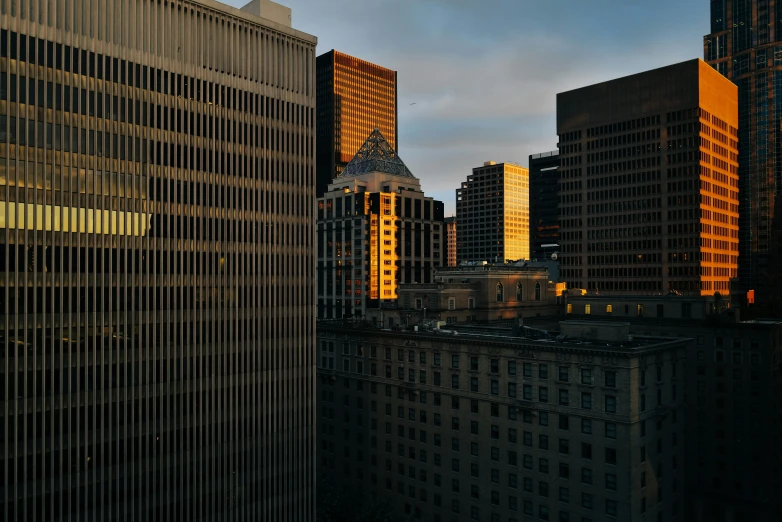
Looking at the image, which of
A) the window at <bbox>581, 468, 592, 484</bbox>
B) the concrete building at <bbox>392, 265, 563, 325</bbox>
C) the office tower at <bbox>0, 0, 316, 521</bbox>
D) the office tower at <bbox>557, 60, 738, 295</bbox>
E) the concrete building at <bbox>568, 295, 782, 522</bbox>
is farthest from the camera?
the office tower at <bbox>557, 60, 738, 295</bbox>

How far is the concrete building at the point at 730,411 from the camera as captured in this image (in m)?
114

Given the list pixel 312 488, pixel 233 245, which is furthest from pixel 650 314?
pixel 233 245

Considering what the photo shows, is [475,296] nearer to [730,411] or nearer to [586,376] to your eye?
[586,376]

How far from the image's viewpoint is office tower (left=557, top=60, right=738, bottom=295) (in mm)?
166375

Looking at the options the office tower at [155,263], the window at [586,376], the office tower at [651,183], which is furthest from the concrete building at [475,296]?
the office tower at [651,183]

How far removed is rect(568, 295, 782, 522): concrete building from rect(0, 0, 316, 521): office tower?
73.8 m

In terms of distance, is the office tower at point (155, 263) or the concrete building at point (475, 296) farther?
the concrete building at point (475, 296)

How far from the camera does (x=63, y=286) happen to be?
66.0m

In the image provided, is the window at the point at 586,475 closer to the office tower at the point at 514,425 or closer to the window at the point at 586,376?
the office tower at the point at 514,425

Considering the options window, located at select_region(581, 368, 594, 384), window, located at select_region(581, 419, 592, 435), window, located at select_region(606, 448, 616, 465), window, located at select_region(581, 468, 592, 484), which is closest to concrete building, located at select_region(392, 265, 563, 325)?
window, located at select_region(581, 368, 594, 384)

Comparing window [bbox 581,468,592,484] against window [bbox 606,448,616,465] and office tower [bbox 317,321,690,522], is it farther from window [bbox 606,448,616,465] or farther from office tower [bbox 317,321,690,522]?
window [bbox 606,448,616,465]

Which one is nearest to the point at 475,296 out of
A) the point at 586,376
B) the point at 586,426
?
the point at 586,376

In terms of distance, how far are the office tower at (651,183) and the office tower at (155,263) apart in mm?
114220

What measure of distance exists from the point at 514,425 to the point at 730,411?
52151 millimetres
